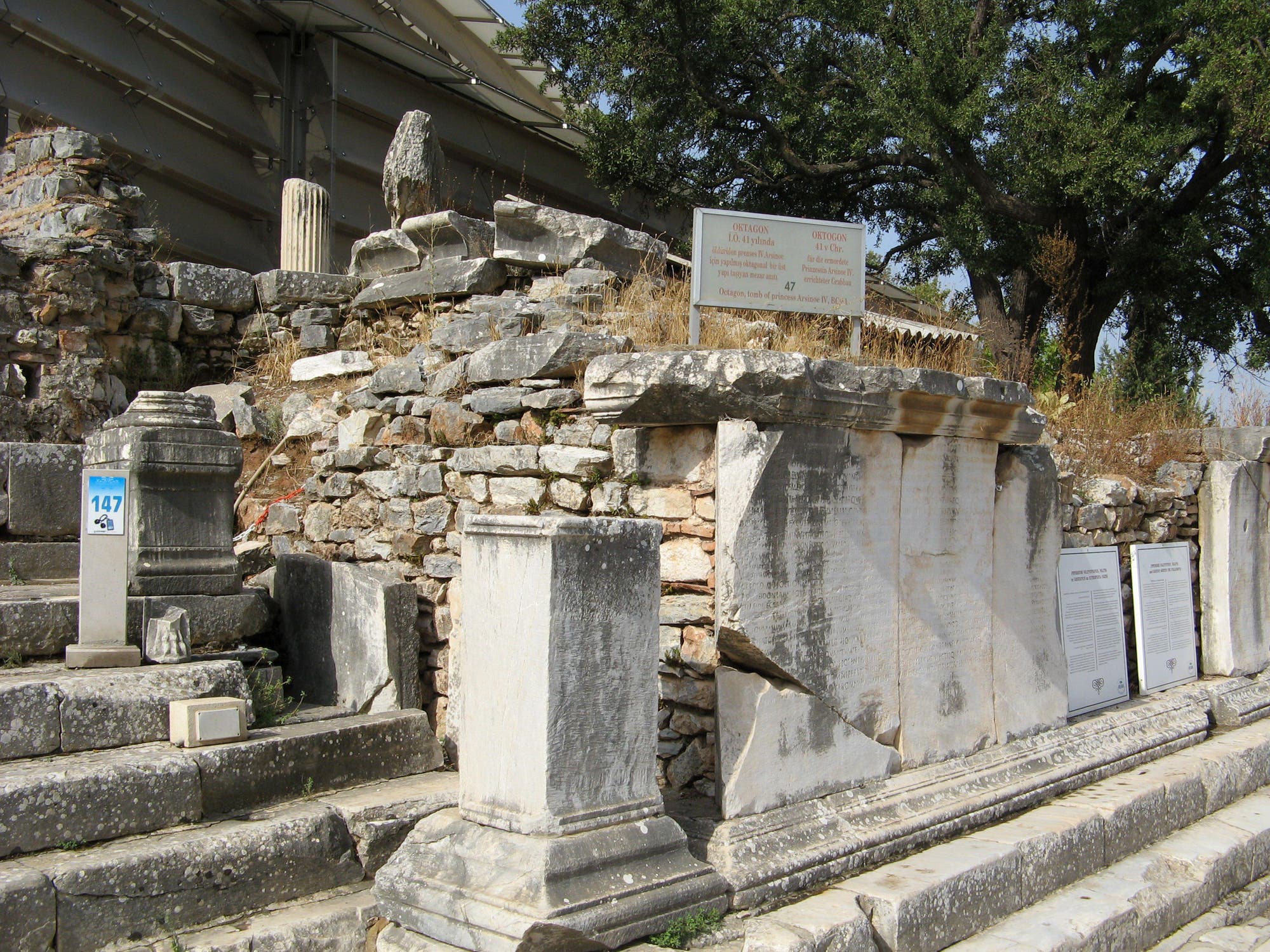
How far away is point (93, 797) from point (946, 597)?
350cm

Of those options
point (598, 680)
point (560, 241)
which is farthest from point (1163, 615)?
point (598, 680)

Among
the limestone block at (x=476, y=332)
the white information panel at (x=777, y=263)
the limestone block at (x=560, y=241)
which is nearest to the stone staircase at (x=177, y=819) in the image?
the limestone block at (x=476, y=332)

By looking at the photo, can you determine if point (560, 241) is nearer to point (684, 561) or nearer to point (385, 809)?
point (684, 561)

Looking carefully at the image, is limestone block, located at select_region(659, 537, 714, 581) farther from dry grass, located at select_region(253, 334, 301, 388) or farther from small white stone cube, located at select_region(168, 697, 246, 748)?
dry grass, located at select_region(253, 334, 301, 388)

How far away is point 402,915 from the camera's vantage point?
10.8 feet

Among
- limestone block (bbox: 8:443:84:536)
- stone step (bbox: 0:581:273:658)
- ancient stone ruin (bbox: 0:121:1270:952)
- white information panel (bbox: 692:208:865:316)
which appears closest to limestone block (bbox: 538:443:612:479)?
ancient stone ruin (bbox: 0:121:1270:952)

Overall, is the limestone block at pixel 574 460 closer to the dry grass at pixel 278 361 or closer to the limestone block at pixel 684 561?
the limestone block at pixel 684 561

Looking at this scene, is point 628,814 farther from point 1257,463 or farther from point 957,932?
point 1257,463

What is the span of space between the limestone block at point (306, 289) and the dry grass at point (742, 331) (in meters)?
2.96

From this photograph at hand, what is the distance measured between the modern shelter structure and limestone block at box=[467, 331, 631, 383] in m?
7.87

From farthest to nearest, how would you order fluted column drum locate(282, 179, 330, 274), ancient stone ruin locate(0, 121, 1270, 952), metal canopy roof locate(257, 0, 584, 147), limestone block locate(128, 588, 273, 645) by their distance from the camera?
metal canopy roof locate(257, 0, 584, 147) → fluted column drum locate(282, 179, 330, 274) → limestone block locate(128, 588, 273, 645) → ancient stone ruin locate(0, 121, 1270, 952)

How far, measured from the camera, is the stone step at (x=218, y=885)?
10.6 feet

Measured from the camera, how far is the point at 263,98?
49.1 feet

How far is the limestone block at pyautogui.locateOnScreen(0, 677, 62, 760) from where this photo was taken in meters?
3.72
